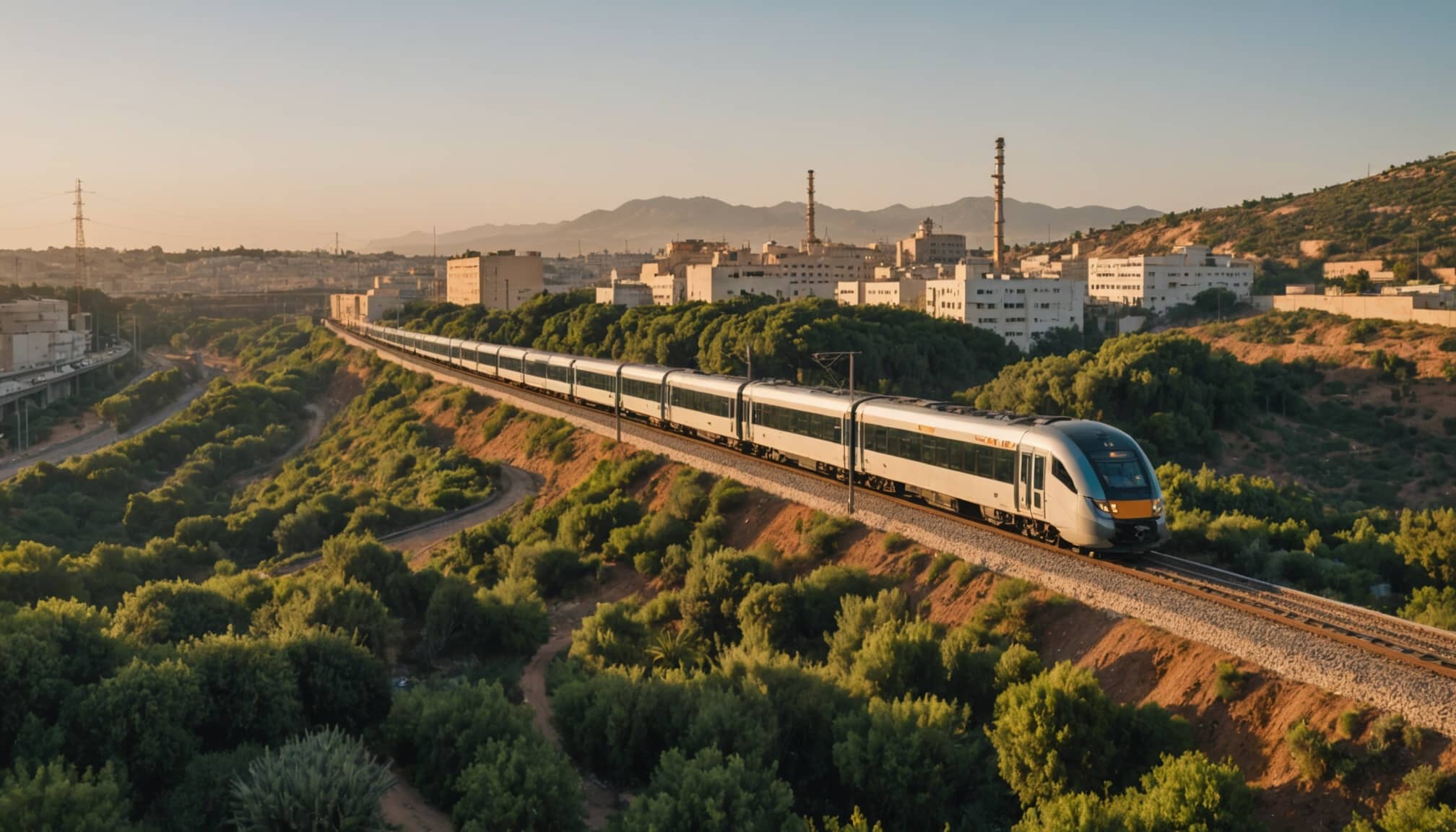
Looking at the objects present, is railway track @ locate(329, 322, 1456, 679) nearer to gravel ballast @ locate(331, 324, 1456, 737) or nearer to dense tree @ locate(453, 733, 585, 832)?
gravel ballast @ locate(331, 324, 1456, 737)

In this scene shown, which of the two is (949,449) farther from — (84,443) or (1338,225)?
(1338,225)

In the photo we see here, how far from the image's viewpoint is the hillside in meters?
Result: 122

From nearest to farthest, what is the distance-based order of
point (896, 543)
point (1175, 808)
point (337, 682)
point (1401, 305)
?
1. point (1175, 808)
2. point (337, 682)
3. point (896, 543)
4. point (1401, 305)

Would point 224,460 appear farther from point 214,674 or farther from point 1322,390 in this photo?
point 1322,390

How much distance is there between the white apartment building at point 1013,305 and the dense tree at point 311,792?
257 ft

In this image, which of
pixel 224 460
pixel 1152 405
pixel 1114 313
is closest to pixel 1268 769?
pixel 1152 405

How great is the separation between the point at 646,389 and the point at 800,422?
477 inches

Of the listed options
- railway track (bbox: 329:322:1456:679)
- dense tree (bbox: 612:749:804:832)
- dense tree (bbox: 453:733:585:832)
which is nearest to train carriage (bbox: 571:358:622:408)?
railway track (bbox: 329:322:1456:679)

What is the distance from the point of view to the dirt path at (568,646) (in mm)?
16266

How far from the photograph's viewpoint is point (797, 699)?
54.9 ft

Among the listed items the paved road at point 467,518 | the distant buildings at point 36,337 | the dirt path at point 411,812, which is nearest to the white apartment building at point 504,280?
the distant buildings at point 36,337

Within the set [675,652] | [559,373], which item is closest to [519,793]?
[675,652]

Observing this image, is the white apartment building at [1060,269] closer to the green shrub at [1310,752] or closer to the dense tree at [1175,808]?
the green shrub at [1310,752]

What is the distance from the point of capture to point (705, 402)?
36344 mm
